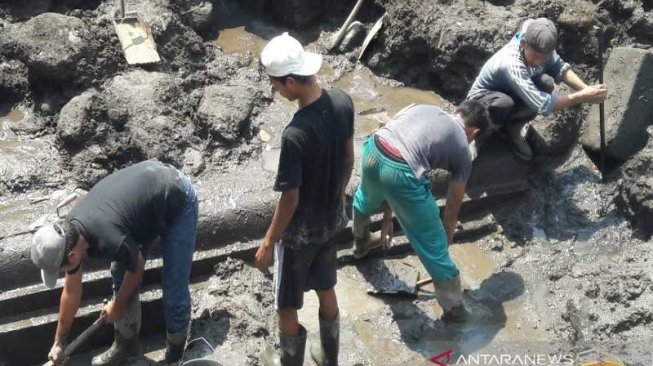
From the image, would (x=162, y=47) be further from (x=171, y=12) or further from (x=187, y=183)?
(x=187, y=183)

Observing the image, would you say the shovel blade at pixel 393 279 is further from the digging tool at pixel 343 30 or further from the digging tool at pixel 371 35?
the digging tool at pixel 343 30

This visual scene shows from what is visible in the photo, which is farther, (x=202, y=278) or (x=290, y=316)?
(x=202, y=278)

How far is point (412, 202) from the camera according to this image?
16.0 ft

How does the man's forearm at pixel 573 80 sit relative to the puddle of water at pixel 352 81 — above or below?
above

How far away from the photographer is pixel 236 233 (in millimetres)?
5617

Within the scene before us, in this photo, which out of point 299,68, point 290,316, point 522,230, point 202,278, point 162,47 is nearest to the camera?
point 299,68

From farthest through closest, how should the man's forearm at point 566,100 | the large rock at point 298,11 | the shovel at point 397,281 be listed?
the large rock at point 298,11, the man's forearm at point 566,100, the shovel at point 397,281

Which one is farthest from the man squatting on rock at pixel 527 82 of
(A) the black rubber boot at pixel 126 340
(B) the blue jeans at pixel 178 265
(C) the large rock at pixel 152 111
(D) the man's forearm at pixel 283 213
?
(A) the black rubber boot at pixel 126 340

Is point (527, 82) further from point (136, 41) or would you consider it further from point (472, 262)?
point (136, 41)

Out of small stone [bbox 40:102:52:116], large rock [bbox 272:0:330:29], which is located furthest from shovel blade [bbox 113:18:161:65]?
large rock [bbox 272:0:330:29]

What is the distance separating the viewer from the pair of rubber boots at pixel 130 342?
492 cm

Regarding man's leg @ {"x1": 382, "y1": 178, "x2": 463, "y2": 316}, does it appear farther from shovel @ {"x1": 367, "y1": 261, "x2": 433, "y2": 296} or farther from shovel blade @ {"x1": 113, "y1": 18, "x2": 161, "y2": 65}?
shovel blade @ {"x1": 113, "y1": 18, "x2": 161, "y2": 65}

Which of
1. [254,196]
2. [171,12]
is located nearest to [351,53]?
[171,12]

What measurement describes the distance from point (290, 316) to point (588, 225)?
2687mm
